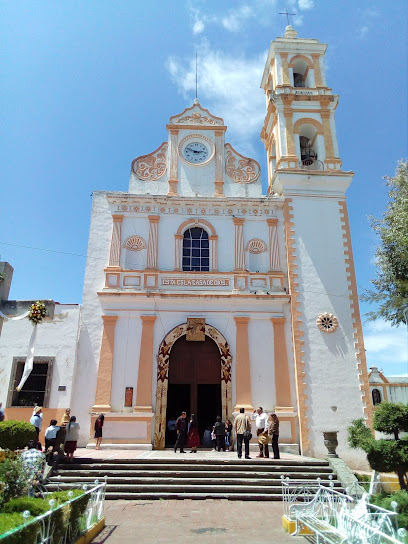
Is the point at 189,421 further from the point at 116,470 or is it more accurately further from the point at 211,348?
the point at 116,470

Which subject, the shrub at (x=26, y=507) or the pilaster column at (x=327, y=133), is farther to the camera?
the pilaster column at (x=327, y=133)

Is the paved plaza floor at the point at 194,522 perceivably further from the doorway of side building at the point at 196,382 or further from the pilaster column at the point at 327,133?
the pilaster column at the point at 327,133

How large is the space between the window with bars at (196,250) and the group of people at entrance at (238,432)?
583cm

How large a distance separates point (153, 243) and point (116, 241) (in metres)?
1.49

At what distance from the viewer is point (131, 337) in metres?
15.7

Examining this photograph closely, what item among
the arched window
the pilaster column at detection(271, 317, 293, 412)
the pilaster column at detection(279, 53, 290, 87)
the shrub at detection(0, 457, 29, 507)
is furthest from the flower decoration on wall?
the arched window

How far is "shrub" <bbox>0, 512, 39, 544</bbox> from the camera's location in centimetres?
415

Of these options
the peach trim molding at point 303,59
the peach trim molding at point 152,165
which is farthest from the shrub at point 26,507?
the peach trim molding at point 303,59

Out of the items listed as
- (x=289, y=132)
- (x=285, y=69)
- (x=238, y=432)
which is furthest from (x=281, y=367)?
(x=285, y=69)

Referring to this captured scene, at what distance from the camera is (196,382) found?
1567 centimetres

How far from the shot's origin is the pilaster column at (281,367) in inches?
595

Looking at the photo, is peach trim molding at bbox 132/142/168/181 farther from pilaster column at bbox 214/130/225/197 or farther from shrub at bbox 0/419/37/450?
shrub at bbox 0/419/37/450

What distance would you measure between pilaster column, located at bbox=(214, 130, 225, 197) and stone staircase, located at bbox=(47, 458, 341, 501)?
35.8ft

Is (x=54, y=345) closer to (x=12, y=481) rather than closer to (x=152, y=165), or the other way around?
(x=152, y=165)
